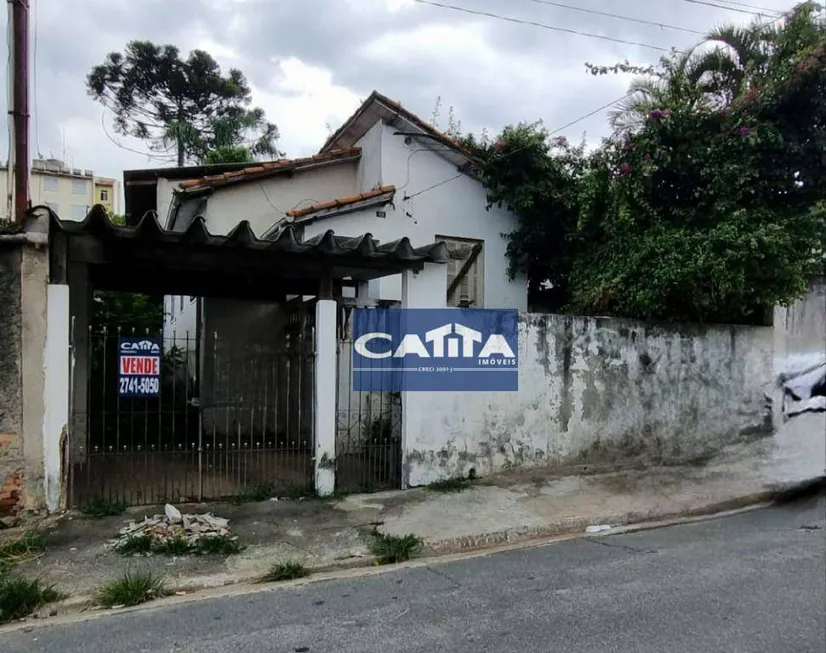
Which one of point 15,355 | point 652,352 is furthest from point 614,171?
point 15,355

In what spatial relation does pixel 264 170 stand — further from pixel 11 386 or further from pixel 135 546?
pixel 135 546

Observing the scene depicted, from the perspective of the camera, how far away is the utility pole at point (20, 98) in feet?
21.5

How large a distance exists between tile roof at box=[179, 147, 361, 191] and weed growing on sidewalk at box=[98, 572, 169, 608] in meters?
7.24

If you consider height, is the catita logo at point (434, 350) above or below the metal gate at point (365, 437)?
above

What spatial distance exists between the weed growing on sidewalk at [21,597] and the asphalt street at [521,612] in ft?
0.84

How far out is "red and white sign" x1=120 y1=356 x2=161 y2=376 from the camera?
6137 millimetres

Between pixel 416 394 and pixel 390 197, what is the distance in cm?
406

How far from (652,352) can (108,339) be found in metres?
7.18

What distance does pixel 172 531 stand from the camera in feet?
17.1

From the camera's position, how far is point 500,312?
7.73 m

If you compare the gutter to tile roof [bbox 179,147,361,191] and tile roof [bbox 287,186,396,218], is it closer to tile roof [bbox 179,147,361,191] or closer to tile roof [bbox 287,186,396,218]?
tile roof [bbox 287,186,396,218]

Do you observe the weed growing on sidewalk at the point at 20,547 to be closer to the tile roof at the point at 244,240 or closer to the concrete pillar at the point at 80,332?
the concrete pillar at the point at 80,332

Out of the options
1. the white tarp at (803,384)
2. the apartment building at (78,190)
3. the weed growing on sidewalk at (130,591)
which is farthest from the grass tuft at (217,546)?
the apartment building at (78,190)

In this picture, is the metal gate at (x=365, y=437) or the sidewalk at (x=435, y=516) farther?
the metal gate at (x=365, y=437)
